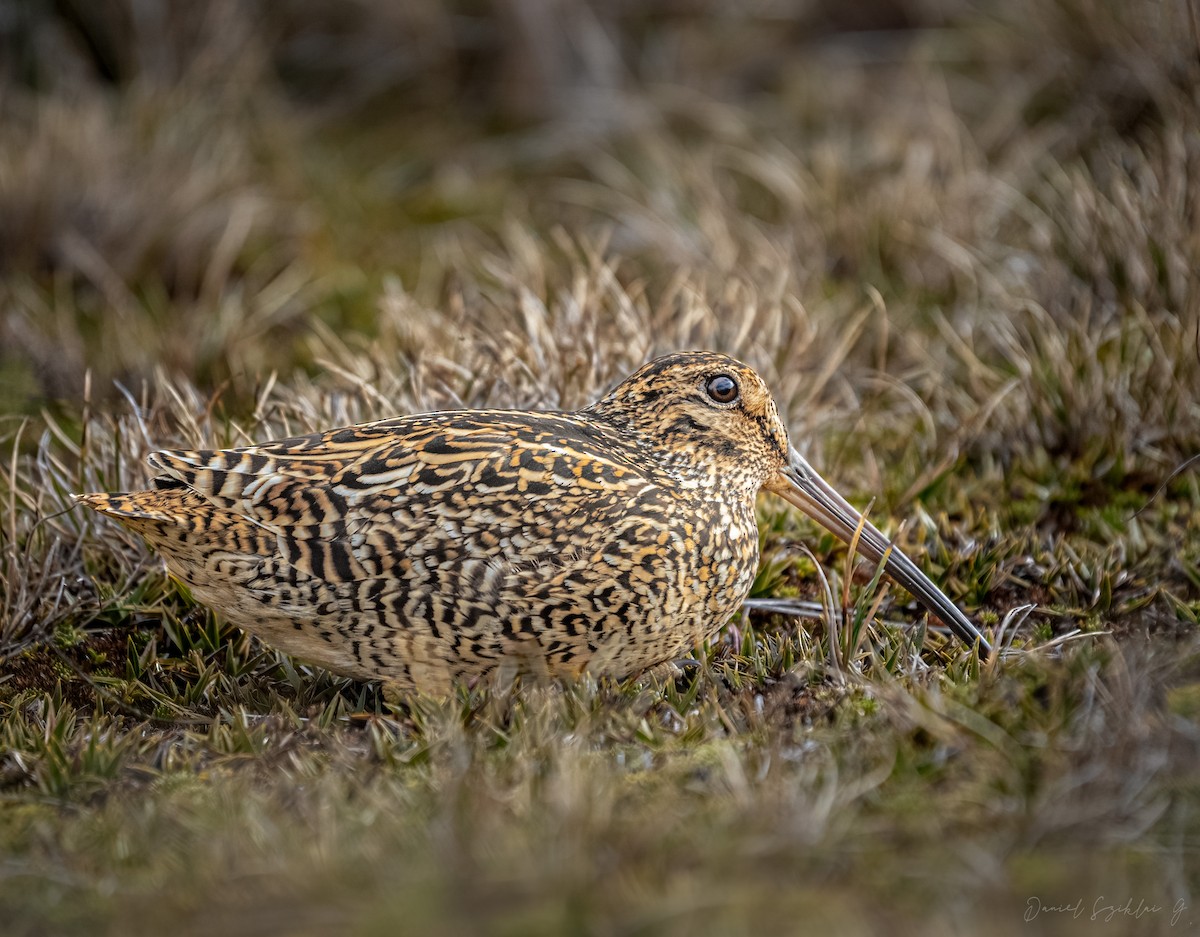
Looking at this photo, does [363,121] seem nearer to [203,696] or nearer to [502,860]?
[203,696]

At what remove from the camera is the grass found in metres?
2.46

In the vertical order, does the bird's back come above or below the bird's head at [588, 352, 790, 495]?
below

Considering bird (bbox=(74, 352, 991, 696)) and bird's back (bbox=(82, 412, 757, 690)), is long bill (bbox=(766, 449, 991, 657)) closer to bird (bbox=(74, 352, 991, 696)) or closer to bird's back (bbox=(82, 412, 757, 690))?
bird (bbox=(74, 352, 991, 696))

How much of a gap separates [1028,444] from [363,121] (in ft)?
15.0

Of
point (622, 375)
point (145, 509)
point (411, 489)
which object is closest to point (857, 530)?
point (411, 489)

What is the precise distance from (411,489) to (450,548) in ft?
0.59

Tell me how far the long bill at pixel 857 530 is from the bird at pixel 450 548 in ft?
1.02

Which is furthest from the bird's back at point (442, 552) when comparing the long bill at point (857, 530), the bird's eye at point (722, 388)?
the long bill at point (857, 530)

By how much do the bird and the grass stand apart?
14 cm

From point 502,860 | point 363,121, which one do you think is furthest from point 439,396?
point 363,121

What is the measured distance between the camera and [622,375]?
185 inches

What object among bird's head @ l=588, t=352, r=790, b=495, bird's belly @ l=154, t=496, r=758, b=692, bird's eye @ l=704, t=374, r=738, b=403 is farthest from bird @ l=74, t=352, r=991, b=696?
bird's eye @ l=704, t=374, r=738, b=403

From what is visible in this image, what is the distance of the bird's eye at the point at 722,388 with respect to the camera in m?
3.55

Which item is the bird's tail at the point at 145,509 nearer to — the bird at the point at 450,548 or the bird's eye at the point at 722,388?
the bird at the point at 450,548
